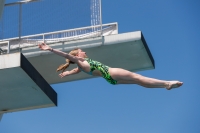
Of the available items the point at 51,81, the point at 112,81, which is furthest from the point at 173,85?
the point at 51,81

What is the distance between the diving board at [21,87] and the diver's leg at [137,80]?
15.5 feet

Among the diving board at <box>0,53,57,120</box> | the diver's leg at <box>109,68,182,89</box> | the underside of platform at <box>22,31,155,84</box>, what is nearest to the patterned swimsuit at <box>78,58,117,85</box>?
the diver's leg at <box>109,68,182,89</box>

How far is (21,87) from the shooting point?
25812 millimetres

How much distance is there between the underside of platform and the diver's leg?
4845mm

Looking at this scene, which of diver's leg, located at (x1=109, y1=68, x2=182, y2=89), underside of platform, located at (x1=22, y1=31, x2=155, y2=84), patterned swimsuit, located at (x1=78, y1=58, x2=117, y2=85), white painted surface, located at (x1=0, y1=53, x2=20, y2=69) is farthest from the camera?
underside of platform, located at (x1=22, y1=31, x2=155, y2=84)

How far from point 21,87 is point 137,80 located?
710cm

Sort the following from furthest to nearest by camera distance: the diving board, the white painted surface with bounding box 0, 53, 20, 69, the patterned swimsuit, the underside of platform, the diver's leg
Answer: the underside of platform, the diving board, the white painted surface with bounding box 0, 53, 20, 69, the patterned swimsuit, the diver's leg

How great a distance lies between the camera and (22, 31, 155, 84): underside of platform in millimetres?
24594

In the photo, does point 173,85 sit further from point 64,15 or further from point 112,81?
point 64,15

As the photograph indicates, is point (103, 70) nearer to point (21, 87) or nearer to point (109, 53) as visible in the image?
point (109, 53)

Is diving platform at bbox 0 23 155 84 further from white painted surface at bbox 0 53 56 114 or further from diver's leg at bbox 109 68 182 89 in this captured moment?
diver's leg at bbox 109 68 182 89

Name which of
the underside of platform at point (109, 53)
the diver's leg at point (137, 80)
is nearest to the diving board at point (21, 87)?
the underside of platform at point (109, 53)

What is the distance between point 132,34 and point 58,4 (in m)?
2.50

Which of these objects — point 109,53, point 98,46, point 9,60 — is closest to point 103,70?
point 9,60
